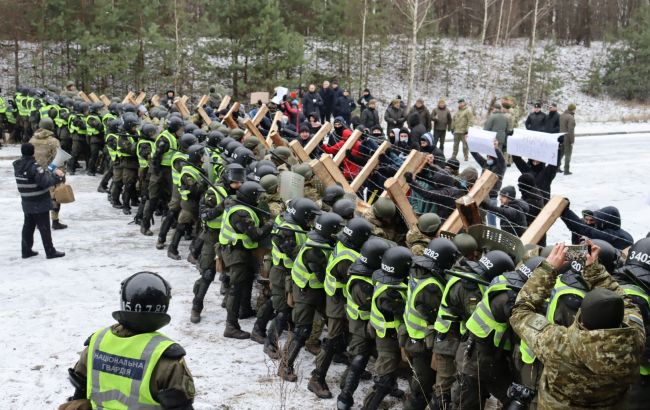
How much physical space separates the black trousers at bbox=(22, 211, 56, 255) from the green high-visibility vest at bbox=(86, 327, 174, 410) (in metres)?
7.52

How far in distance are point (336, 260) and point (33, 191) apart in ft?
19.3

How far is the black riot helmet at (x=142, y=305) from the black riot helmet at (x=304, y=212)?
12.4ft

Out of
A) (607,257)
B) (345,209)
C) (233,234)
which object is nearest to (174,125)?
(233,234)

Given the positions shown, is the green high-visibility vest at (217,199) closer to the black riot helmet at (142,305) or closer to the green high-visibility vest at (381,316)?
the green high-visibility vest at (381,316)

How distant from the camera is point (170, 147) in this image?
459 inches

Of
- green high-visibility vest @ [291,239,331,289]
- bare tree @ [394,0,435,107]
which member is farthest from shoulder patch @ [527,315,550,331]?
bare tree @ [394,0,435,107]

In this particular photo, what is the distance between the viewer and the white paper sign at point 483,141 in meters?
10.6

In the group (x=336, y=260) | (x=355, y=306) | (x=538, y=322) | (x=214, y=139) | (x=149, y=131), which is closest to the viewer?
(x=538, y=322)

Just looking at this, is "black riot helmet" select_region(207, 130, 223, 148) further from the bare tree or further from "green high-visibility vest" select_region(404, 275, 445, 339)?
the bare tree

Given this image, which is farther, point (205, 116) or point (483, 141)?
point (205, 116)

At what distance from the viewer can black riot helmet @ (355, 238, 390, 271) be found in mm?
6234

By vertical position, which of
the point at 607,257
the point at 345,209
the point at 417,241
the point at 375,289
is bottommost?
the point at 375,289

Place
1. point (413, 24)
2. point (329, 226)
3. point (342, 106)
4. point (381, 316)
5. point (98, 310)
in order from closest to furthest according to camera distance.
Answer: point (381, 316) → point (329, 226) → point (98, 310) → point (342, 106) → point (413, 24)

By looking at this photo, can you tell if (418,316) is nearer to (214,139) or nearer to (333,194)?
(333,194)
